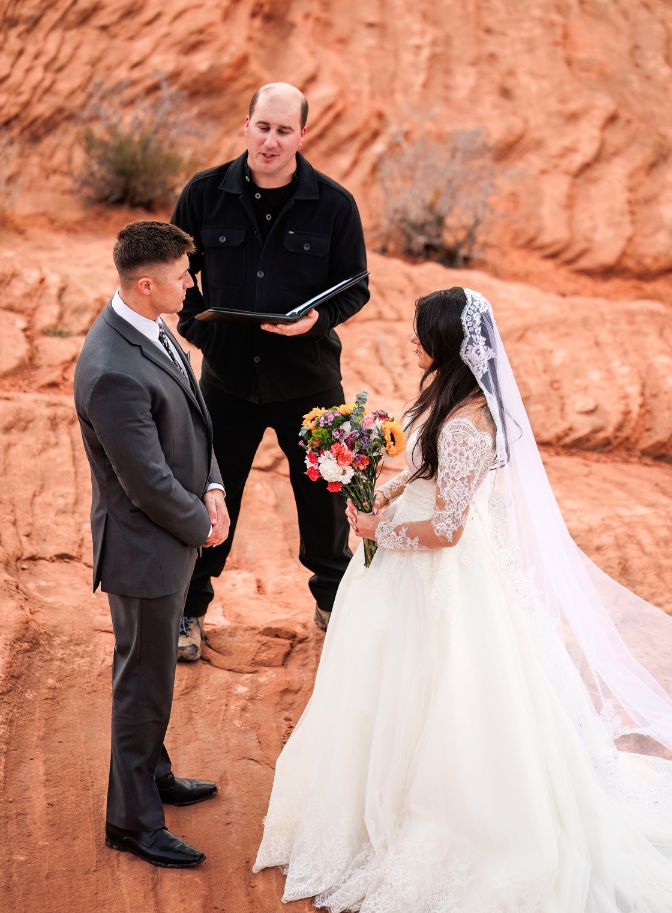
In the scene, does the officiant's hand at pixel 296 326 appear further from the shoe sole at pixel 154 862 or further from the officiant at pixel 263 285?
the shoe sole at pixel 154 862

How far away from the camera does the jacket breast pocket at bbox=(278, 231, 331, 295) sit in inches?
154

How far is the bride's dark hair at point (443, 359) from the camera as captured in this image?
2.89 metres

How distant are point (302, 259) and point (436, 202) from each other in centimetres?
592

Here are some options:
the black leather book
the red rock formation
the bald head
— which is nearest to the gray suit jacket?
the black leather book

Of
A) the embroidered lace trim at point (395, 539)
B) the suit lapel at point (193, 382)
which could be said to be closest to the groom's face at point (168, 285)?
the suit lapel at point (193, 382)

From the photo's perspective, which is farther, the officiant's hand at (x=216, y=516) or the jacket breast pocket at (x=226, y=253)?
the jacket breast pocket at (x=226, y=253)

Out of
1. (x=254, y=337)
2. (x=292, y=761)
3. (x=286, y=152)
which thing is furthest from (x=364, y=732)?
(x=286, y=152)

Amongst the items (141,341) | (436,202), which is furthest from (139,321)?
(436,202)

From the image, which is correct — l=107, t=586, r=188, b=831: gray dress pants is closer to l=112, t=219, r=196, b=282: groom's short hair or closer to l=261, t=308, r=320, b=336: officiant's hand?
l=112, t=219, r=196, b=282: groom's short hair

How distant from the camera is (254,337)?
156 inches

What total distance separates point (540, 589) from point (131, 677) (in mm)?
1480

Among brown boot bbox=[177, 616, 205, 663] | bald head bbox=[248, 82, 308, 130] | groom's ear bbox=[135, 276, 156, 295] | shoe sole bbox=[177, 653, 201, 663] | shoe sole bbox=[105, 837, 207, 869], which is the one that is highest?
bald head bbox=[248, 82, 308, 130]

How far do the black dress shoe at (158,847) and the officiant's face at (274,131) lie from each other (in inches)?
107

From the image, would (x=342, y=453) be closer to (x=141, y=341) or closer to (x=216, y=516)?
(x=216, y=516)
